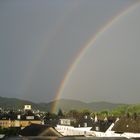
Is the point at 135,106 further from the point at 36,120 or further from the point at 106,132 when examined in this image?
the point at 106,132

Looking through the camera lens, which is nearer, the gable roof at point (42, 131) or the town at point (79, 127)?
the gable roof at point (42, 131)

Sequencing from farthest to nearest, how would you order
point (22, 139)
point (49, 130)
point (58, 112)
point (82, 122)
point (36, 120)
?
point (58, 112)
point (36, 120)
point (82, 122)
point (49, 130)
point (22, 139)

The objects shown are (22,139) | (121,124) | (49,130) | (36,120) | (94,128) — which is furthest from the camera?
(36,120)

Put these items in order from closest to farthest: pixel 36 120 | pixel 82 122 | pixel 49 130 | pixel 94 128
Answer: pixel 49 130, pixel 94 128, pixel 82 122, pixel 36 120

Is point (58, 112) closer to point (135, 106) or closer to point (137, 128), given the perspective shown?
point (135, 106)

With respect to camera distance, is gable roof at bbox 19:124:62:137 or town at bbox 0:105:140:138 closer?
gable roof at bbox 19:124:62:137

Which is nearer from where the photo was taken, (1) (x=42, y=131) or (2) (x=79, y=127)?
(1) (x=42, y=131)

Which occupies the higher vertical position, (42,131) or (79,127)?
(79,127)

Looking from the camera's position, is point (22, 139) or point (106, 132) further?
point (106, 132)

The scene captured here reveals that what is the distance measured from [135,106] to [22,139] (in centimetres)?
12338

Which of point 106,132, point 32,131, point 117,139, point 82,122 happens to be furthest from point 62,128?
point 117,139

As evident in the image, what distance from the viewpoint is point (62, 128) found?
8119 cm

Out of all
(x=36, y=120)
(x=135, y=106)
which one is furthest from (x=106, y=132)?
(x=135, y=106)

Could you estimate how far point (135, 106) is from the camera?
477 feet
